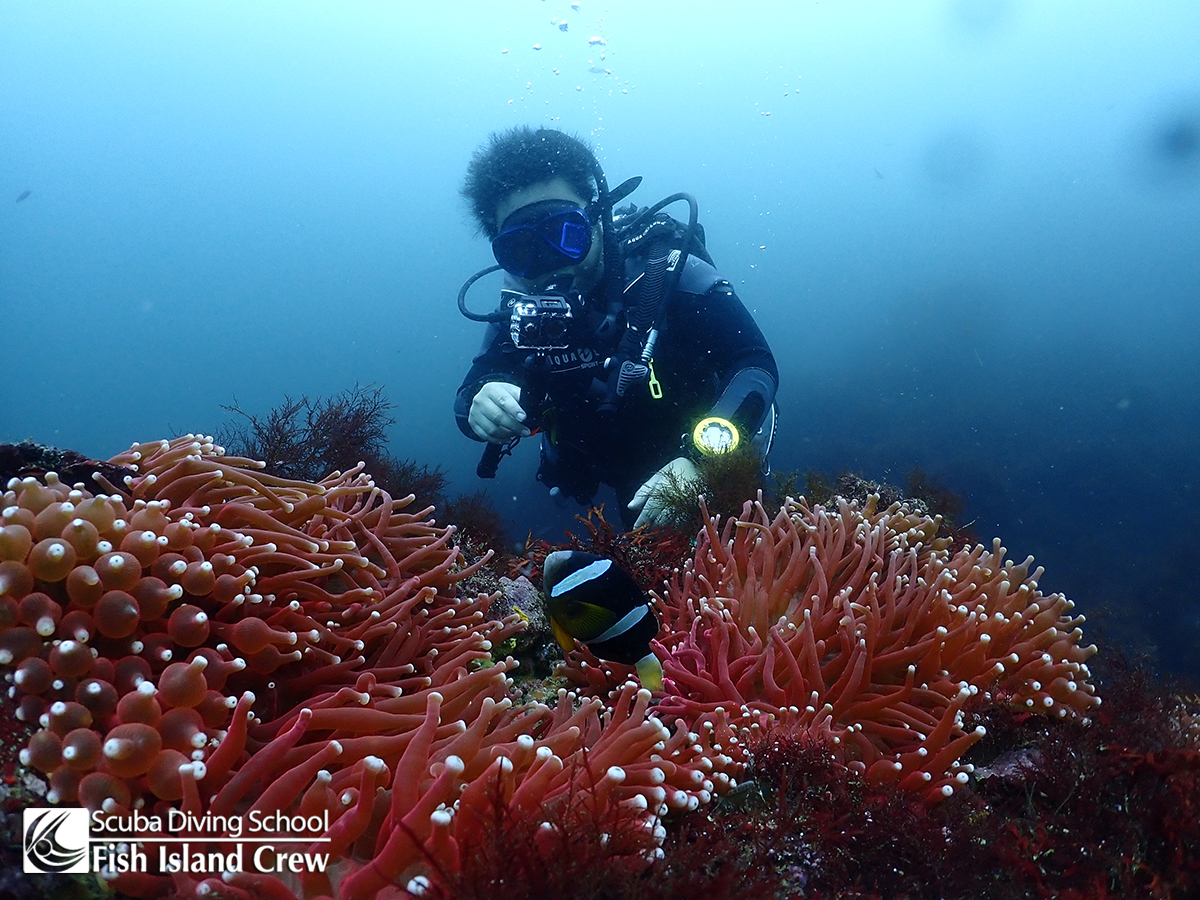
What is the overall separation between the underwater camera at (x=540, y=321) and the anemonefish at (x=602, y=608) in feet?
13.5

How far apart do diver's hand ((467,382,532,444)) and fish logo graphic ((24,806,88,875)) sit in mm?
4624

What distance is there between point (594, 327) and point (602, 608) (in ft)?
15.0

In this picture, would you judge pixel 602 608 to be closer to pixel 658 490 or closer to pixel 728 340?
pixel 658 490

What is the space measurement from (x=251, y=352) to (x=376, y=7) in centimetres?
3836

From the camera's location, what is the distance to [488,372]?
7098mm

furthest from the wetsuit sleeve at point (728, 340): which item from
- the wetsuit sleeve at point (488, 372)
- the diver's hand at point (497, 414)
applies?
the wetsuit sleeve at point (488, 372)

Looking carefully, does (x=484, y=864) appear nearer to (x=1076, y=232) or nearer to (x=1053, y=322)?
(x=1053, y=322)

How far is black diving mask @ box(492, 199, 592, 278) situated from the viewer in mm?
6141

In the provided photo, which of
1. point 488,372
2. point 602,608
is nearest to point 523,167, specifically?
point 488,372

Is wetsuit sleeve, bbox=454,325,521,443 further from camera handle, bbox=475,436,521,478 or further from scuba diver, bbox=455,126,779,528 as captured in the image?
camera handle, bbox=475,436,521,478

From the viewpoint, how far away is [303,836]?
4.33 feet

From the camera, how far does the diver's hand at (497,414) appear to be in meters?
5.77

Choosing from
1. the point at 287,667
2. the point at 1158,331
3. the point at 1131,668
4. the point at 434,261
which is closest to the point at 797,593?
the point at 1131,668

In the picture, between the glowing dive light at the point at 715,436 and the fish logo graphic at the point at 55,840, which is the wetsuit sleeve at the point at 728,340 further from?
the fish logo graphic at the point at 55,840
